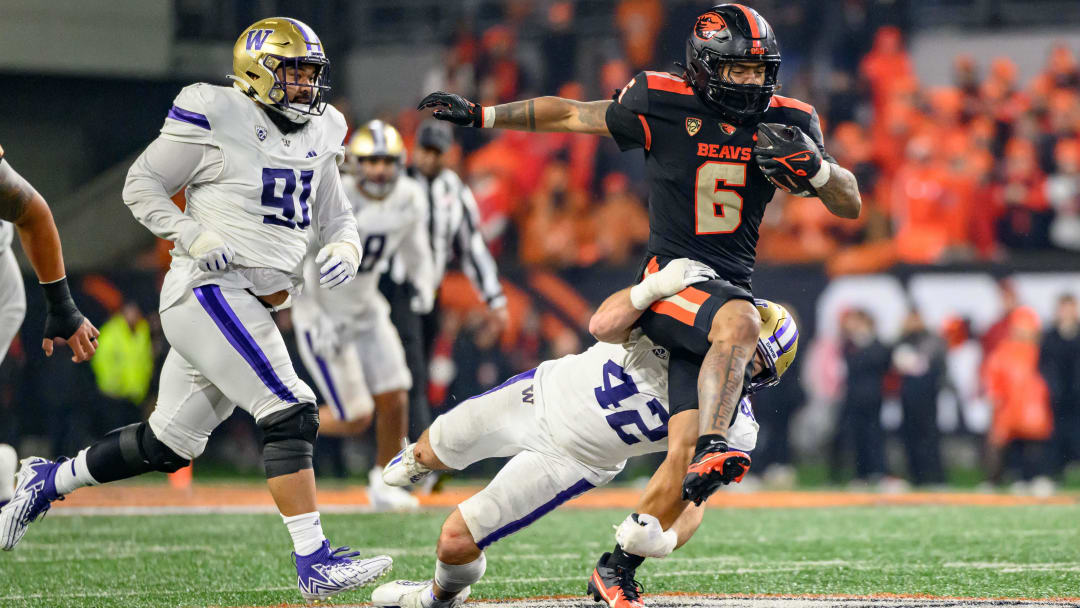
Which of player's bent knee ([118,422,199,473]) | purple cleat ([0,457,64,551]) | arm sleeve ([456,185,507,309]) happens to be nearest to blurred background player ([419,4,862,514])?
player's bent knee ([118,422,199,473])

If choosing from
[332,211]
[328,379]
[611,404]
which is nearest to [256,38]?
[332,211]

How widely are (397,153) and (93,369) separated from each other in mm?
4722

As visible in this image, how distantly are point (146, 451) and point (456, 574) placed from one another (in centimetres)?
133

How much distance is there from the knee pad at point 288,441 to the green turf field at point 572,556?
0.55m

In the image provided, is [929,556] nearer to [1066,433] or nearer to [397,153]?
[397,153]

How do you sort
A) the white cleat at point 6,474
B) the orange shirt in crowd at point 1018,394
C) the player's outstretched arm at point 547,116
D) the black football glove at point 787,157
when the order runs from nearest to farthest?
the black football glove at point 787,157, the player's outstretched arm at point 547,116, the white cleat at point 6,474, the orange shirt in crowd at point 1018,394

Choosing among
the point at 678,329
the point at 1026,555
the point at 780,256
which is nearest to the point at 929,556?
the point at 1026,555

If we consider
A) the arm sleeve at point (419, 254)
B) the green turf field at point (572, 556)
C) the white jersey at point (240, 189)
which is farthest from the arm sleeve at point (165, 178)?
the arm sleeve at point (419, 254)

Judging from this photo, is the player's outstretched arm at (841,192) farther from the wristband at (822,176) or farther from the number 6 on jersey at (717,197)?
the number 6 on jersey at (717,197)

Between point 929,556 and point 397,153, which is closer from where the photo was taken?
point 929,556

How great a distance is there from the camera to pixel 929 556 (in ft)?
19.7

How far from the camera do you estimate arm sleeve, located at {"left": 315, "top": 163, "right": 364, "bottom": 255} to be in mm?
5011

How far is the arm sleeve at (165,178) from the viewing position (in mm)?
Answer: 4664

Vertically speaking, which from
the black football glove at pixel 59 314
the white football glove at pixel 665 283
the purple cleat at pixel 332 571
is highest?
the white football glove at pixel 665 283
